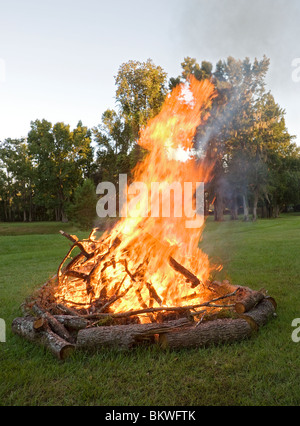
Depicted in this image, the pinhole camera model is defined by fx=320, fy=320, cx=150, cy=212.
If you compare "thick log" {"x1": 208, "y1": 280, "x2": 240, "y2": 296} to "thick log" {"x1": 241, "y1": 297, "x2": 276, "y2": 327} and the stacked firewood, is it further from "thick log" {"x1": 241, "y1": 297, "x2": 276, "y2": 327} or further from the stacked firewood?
the stacked firewood

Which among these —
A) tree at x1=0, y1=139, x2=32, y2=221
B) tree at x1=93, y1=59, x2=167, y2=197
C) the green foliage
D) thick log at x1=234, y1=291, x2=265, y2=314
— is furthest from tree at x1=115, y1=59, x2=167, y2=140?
tree at x1=0, y1=139, x2=32, y2=221

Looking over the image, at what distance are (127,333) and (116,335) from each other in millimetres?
152

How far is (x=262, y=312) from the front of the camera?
531 cm

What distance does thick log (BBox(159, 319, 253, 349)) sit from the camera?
14.3ft

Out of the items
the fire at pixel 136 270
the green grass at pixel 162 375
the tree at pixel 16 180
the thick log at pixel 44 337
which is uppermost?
the tree at pixel 16 180

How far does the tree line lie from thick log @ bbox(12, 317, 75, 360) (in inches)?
900


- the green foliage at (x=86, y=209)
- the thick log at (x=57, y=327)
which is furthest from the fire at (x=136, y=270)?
the green foliage at (x=86, y=209)

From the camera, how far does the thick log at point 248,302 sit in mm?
5184

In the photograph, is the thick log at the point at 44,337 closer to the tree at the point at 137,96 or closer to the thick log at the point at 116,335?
the thick log at the point at 116,335

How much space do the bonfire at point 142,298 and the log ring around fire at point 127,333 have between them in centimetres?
1
